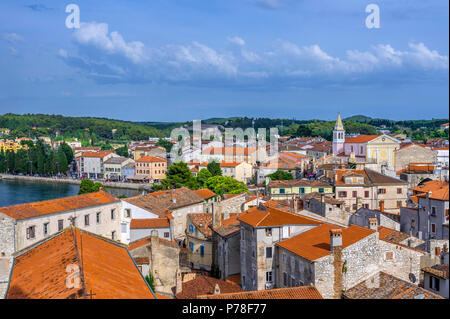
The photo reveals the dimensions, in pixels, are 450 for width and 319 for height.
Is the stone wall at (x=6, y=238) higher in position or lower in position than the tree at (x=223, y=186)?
higher

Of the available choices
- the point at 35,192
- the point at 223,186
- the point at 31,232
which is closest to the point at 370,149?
the point at 223,186

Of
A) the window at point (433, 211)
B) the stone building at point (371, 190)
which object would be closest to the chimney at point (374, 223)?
the window at point (433, 211)

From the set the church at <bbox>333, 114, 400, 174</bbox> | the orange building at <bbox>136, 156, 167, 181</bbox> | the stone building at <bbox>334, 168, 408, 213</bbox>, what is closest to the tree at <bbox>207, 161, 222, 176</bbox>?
the church at <bbox>333, 114, 400, 174</bbox>

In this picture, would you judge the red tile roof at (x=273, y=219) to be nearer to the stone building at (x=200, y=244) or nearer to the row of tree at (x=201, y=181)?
the stone building at (x=200, y=244)

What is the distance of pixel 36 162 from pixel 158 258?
51609mm

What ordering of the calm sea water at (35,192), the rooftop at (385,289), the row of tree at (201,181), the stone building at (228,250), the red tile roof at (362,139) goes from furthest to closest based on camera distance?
the calm sea water at (35,192), the red tile roof at (362,139), the row of tree at (201,181), the stone building at (228,250), the rooftop at (385,289)

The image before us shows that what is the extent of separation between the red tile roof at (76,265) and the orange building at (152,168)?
4257cm

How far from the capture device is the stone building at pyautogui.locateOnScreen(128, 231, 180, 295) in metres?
12.3

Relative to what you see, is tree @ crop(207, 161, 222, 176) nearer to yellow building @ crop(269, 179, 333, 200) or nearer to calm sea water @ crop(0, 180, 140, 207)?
calm sea water @ crop(0, 180, 140, 207)

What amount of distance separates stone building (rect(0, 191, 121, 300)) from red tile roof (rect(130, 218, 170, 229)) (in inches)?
21.4

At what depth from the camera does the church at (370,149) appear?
1059 inches

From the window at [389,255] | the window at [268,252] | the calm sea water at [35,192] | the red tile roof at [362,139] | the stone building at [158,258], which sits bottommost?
the calm sea water at [35,192]
